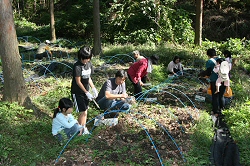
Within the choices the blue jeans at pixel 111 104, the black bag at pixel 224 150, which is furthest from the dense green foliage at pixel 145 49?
the blue jeans at pixel 111 104

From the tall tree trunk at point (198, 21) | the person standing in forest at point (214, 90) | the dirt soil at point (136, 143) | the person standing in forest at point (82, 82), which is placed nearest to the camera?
the dirt soil at point (136, 143)

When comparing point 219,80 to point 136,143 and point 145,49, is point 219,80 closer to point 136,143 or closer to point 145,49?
point 136,143

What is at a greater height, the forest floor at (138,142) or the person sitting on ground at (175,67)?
the person sitting on ground at (175,67)

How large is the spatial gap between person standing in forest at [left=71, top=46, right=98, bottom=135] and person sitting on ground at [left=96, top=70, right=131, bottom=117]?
1.46 ft

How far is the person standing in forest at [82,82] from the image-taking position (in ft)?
13.8

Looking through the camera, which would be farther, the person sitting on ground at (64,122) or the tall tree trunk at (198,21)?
the tall tree trunk at (198,21)

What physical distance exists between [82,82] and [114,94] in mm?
691

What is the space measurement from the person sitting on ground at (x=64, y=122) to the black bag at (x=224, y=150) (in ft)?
7.21

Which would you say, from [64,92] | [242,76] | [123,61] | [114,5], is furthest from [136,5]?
[64,92]

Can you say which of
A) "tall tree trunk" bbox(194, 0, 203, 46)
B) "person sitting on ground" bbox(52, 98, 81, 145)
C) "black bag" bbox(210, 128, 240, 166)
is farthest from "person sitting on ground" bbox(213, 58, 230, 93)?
"tall tree trunk" bbox(194, 0, 203, 46)

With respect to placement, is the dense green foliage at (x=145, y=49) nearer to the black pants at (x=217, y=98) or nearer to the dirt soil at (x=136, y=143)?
the dirt soil at (x=136, y=143)

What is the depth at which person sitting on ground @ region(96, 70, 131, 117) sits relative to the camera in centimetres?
483

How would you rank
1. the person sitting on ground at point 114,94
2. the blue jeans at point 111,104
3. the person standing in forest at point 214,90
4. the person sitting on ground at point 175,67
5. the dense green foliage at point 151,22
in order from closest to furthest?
1. the person sitting on ground at point 114,94
2. the blue jeans at point 111,104
3. the person standing in forest at point 214,90
4. the person sitting on ground at point 175,67
5. the dense green foliage at point 151,22

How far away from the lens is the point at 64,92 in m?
6.42
